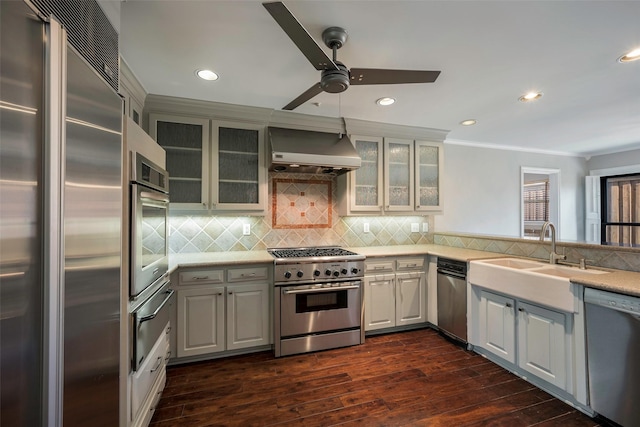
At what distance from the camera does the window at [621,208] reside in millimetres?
4738

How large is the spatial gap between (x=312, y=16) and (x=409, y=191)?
2515 mm

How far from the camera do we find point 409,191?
3.62m

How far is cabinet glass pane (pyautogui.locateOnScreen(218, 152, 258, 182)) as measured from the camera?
2.89 m

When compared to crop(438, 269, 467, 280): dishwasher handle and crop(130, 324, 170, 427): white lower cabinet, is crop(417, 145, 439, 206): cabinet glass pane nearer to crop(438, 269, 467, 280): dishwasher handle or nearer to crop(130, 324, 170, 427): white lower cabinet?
crop(438, 269, 467, 280): dishwasher handle

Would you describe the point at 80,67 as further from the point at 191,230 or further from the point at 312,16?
the point at 191,230

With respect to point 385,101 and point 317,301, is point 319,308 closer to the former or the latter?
point 317,301

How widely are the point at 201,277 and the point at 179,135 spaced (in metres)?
1.40

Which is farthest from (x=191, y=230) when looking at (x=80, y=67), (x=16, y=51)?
(x=16, y=51)

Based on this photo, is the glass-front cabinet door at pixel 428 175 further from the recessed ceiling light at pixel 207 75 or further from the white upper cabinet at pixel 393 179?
the recessed ceiling light at pixel 207 75

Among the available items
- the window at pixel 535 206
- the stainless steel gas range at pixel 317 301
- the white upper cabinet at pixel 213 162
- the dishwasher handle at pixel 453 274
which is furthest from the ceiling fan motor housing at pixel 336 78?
the window at pixel 535 206

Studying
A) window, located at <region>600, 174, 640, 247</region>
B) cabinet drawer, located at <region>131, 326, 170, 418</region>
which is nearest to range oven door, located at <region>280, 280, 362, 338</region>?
cabinet drawer, located at <region>131, 326, 170, 418</region>

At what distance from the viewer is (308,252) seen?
10.2 feet

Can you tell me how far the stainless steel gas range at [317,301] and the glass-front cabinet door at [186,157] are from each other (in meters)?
1.01

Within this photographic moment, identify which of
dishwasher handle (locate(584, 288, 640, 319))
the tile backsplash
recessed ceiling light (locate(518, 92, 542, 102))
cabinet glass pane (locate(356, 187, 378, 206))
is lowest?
dishwasher handle (locate(584, 288, 640, 319))
